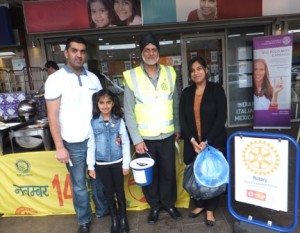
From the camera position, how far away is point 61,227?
8.80 ft

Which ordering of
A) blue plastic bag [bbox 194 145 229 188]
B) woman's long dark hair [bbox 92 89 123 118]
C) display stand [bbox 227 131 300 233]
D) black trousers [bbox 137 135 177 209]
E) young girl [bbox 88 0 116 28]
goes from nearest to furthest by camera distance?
1. display stand [bbox 227 131 300 233]
2. blue plastic bag [bbox 194 145 229 188]
3. woman's long dark hair [bbox 92 89 123 118]
4. black trousers [bbox 137 135 177 209]
5. young girl [bbox 88 0 116 28]

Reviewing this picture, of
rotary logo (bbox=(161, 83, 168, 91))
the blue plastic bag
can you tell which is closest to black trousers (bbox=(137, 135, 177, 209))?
the blue plastic bag

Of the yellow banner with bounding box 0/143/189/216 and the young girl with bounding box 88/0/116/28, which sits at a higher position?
the young girl with bounding box 88/0/116/28

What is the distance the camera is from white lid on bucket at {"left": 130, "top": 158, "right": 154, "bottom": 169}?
7.33 ft

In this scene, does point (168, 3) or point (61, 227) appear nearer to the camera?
point (61, 227)

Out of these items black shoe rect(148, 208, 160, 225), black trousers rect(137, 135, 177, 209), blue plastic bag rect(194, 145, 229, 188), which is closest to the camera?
blue plastic bag rect(194, 145, 229, 188)

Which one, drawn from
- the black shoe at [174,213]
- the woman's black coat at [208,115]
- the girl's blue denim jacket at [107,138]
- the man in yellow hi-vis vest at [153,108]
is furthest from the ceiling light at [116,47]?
the black shoe at [174,213]

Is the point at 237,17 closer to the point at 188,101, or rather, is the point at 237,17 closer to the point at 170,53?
the point at 170,53

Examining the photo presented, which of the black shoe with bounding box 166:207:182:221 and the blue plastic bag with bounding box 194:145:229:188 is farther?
the black shoe with bounding box 166:207:182:221

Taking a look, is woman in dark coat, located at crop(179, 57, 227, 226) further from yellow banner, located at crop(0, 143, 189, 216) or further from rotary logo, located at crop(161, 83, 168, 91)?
yellow banner, located at crop(0, 143, 189, 216)

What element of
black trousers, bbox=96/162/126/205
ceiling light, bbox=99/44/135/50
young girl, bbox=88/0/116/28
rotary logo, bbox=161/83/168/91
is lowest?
black trousers, bbox=96/162/126/205

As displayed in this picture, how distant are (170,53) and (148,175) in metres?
4.44

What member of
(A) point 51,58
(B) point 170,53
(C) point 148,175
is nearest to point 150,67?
(C) point 148,175

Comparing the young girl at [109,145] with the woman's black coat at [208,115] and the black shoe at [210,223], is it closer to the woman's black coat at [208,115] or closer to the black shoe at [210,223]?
the woman's black coat at [208,115]
